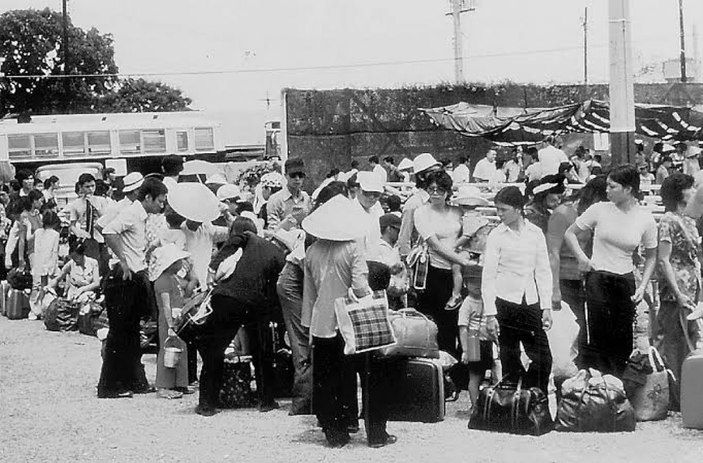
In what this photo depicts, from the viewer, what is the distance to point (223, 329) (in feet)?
30.4

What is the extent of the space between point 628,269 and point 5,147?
3364 centimetres

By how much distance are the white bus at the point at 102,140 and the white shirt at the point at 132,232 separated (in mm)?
28566

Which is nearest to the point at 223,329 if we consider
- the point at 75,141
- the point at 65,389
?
the point at 65,389

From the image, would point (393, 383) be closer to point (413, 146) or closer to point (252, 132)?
point (413, 146)

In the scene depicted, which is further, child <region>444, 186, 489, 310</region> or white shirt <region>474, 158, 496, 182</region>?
white shirt <region>474, 158, 496, 182</region>

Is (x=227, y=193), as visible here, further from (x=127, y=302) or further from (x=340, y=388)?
(x=340, y=388)

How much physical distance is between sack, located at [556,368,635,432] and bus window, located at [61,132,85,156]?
33.2m

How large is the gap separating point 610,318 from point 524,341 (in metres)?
0.86

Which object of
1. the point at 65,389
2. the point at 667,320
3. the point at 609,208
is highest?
the point at 609,208

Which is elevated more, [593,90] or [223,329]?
[593,90]

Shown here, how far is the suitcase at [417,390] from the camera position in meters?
8.72

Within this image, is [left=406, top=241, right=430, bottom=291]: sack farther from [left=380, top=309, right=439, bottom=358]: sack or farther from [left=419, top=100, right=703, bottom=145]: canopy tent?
[left=419, top=100, right=703, bottom=145]: canopy tent

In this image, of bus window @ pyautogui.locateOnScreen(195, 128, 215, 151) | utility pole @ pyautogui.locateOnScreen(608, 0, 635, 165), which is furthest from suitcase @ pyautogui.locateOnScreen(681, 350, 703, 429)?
bus window @ pyautogui.locateOnScreen(195, 128, 215, 151)

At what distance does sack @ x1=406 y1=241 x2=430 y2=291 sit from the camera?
9656mm
